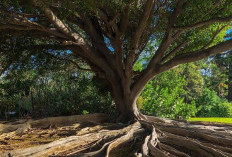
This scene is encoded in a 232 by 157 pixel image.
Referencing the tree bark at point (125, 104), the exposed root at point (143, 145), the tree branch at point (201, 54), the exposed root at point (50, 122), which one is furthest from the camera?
the tree bark at point (125, 104)

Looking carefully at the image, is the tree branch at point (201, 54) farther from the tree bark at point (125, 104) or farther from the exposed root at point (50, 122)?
the exposed root at point (50, 122)

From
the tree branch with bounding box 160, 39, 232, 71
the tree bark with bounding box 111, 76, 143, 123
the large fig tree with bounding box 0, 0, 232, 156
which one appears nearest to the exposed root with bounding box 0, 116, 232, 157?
the large fig tree with bounding box 0, 0, 232, 156

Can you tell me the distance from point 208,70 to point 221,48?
21.6 m

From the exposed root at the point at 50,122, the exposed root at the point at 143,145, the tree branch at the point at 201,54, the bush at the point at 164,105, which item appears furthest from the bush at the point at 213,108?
the exposed root at the point at 143,145

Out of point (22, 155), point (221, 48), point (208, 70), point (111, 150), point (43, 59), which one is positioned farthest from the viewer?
point (208, 70)

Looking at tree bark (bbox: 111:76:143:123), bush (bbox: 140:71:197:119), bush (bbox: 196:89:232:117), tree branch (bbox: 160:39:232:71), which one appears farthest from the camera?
bush (bbox: 196:89:232:117)

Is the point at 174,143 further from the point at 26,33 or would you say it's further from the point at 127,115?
the point at 26,33

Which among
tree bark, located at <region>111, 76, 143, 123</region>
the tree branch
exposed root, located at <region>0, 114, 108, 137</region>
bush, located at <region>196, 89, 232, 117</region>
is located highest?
the tree branch

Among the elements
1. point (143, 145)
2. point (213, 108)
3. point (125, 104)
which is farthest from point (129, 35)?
point (213, 108)

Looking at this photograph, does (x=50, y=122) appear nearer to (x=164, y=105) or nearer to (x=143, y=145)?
(x=143, y=145)

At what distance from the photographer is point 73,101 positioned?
839cm

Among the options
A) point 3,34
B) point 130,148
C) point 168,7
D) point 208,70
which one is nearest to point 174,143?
point 130,148

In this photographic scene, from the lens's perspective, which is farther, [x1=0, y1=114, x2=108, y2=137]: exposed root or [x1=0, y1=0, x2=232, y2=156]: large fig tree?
[x1=0, y1=114, x2=108, y2=137]: exposed root

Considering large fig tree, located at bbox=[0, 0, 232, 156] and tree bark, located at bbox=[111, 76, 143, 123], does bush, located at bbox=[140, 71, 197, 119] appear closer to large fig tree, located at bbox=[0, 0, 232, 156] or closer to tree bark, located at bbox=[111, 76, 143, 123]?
tree bark, located at bbox=[111, 76, 143, 123]
